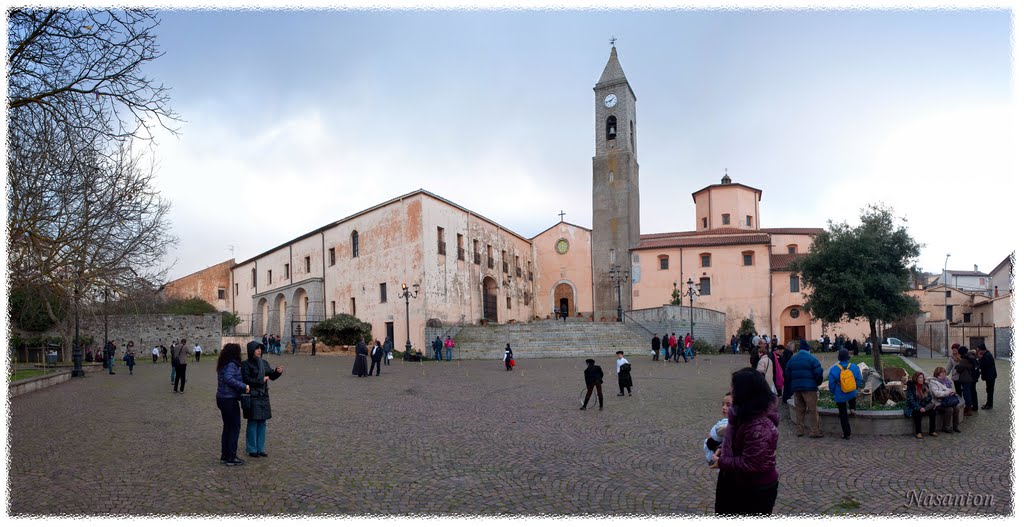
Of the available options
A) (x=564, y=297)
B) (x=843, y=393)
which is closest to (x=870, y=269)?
(x=843, y=393)

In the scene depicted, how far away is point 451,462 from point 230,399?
2.61 m

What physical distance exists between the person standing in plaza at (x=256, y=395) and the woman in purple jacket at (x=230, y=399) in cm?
14

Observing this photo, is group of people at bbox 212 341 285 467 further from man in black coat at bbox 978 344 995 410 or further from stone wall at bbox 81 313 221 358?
stone wall at bbox 81 313 221 358

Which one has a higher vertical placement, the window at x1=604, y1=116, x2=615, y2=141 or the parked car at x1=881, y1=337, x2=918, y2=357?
the window at x1=604, y1=116, x2=615, y2=141

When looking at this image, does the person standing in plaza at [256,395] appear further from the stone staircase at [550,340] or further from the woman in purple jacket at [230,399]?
the stone staircase at [550,340]

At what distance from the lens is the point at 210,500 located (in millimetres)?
5645

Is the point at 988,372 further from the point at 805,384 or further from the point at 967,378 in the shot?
the point at 805,384

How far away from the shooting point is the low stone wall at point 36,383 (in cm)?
1475

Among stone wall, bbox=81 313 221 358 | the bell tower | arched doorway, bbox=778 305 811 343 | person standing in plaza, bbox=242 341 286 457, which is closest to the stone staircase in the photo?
the bell tower

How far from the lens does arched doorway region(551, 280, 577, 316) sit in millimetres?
49812

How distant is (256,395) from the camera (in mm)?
7137

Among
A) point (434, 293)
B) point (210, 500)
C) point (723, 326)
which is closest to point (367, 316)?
point (434, 293)

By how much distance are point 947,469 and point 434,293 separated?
3047cm

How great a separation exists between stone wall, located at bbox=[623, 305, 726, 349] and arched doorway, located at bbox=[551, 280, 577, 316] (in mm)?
12101
